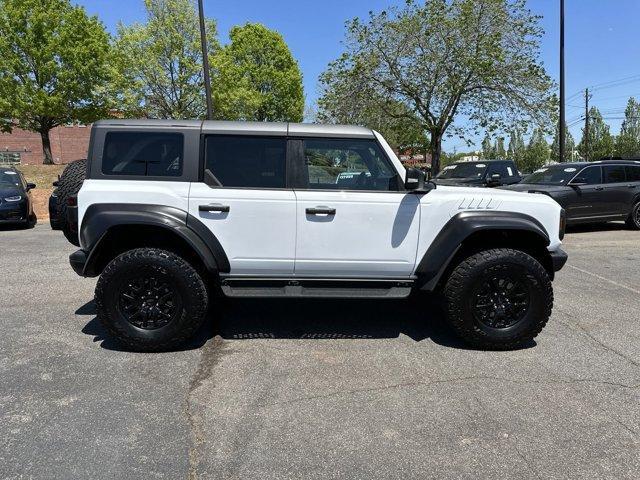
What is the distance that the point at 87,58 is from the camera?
82.5 ft

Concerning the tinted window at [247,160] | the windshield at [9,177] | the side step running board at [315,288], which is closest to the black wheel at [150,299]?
the side step running board at [315,288]

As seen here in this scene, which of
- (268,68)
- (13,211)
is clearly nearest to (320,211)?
(13,211)

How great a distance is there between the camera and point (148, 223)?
372cm

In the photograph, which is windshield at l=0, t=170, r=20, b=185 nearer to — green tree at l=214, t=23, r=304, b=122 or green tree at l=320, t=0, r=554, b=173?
green tree at l=320, t=0, r=554, b=173

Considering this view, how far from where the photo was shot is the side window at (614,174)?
1089 cm

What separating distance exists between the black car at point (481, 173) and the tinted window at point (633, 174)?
311 centimetres

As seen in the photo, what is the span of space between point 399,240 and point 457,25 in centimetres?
1862

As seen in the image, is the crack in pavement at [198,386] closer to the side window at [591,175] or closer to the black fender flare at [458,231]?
the black fender flare at [458,231]

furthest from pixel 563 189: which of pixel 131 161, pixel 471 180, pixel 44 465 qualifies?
pixel 44 465

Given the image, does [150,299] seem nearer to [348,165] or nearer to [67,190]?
[67,190]

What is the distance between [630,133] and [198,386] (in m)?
57.3

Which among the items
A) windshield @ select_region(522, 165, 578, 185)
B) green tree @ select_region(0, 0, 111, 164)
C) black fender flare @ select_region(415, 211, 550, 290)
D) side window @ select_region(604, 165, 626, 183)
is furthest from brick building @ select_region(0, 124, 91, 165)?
black fender flare @ select_region(415, 211, 550, 290)

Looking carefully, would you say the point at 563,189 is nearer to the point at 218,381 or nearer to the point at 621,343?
the point at 621,343

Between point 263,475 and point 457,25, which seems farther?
point 457,25
